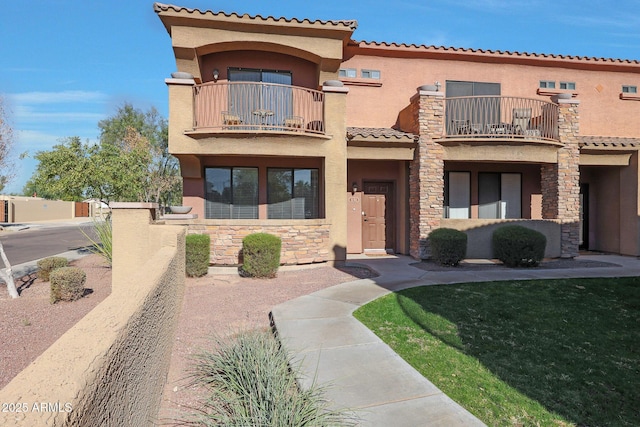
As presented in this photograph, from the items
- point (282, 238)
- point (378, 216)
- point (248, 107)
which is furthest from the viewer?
point (378, 216)

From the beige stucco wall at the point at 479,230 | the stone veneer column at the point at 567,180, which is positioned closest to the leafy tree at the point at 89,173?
the beige stucco wall at the point at 479,230

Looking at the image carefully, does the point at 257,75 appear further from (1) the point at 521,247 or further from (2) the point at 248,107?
(1) the point at 521,247

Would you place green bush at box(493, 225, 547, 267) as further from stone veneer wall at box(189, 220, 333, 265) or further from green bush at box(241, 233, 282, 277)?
green bush at box(241, 233, 282, 277)

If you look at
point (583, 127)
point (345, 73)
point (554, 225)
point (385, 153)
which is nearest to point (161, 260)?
point (385, 153)

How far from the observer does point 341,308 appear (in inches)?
250

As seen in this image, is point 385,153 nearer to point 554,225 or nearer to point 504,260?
point 504,260

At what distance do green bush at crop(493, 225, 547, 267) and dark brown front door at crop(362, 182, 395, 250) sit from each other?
418cm

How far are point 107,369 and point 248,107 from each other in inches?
427

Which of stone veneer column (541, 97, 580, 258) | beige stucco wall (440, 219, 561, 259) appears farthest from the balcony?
stone veneer column (541, 97, 580, 258)

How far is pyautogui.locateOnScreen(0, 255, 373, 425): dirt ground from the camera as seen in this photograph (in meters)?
4.22

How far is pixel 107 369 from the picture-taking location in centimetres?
176

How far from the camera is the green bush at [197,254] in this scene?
938 cm

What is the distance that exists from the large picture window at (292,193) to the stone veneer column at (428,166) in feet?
12.4

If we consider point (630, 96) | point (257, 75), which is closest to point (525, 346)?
point (257, 75)
